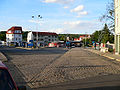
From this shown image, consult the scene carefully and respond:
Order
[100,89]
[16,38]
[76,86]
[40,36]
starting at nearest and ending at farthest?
[100,89], [76,86], [16,38], [40,36]

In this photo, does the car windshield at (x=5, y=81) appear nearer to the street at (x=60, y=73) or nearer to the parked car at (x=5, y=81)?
the parked car at (x=5, y=81)

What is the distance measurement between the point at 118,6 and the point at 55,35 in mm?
131205

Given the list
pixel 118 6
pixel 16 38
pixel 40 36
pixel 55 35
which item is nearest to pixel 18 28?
pixel 16 38

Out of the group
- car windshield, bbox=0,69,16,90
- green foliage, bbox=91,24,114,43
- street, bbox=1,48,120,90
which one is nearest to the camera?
car windshield, bbox=0,69,16,90

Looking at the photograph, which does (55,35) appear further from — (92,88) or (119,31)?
(92,88)

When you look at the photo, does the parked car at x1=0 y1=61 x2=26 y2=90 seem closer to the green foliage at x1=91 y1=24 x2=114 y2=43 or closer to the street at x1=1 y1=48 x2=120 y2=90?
the street at x1=1 y1=48 x2=120 y2=90

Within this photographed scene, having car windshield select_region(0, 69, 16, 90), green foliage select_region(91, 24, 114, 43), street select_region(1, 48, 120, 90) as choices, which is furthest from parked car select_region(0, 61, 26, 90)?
green foliage select_region(91, 24, 114, 43)

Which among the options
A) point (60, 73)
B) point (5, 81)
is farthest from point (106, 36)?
point (5, 81)

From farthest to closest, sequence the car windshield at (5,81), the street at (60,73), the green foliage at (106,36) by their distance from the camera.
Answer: the green foliage at (106,36) < the street at (60,73) < the car windshield at (5,81)

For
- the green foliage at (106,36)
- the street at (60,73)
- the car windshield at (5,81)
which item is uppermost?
the green foliage at (106,36)

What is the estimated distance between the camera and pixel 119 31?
30000 mm

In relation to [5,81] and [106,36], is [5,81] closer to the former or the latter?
[5,81]

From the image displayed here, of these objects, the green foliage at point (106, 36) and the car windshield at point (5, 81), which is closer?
the car windshield at point (5, 81)

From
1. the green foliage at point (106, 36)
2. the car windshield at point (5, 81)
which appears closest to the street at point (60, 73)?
the car windshield at point (5, 81)
